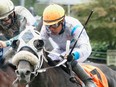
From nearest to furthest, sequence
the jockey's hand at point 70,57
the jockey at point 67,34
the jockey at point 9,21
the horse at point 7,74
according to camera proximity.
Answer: the jockey's hand at point 70,57 → the jockey at point 67,34 → the horse at point 7,74 → the jockey at point 9,21

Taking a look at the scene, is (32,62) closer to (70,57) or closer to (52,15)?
(70,57)

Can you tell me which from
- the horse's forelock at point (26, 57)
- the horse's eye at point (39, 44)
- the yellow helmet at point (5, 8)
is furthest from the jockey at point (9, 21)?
the horse's forelock at point (26, 57)

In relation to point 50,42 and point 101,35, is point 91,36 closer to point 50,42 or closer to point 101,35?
point 101,35

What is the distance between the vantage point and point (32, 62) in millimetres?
6906

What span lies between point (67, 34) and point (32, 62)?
186 cm

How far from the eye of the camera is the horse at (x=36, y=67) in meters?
6.84

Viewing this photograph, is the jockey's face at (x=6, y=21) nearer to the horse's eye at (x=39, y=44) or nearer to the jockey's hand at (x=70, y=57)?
the jockey's hand at (x=70, y=57)

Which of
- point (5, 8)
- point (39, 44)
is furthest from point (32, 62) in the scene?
point (5, 8)

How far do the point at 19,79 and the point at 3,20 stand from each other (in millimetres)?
2357

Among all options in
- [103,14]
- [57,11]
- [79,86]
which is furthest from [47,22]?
[103,14]

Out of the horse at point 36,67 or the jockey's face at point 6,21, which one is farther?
the jockey's face at point 6,21

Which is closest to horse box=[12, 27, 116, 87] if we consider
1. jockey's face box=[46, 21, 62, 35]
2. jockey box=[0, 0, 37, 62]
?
jockey's face box=[46, 21, 62, 35]

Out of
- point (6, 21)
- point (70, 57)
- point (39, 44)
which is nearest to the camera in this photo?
point (39, 44)

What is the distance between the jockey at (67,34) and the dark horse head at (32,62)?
16.2 inches
